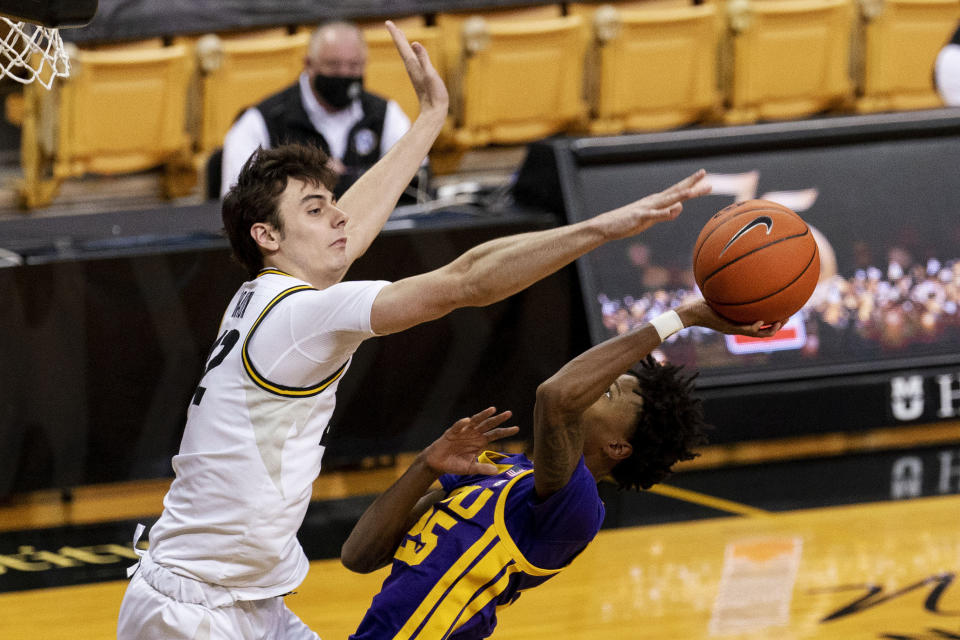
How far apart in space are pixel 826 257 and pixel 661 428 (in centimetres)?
374

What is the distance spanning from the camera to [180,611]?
9.35 ft

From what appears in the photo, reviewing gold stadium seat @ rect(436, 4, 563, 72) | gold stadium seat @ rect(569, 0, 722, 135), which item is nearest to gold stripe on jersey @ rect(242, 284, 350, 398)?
gold stadium seat @ rect(436, 4, 563, 72)

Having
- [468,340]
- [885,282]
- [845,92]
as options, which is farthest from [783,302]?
[845,92]

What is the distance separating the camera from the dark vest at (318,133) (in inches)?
274

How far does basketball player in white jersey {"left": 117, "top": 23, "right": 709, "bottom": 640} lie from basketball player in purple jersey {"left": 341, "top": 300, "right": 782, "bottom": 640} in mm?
256

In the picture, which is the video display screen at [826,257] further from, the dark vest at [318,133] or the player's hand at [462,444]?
the player's hand at [462,444]

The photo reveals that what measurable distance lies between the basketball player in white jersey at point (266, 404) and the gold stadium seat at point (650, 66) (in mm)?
6544

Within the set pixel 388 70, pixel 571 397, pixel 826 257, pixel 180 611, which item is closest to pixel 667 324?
pixel 571 397

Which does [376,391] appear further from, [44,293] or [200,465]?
[200,465]

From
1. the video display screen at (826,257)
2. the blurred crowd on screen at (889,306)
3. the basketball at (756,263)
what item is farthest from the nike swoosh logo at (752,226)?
the blurred crowd on screen at (889,306)

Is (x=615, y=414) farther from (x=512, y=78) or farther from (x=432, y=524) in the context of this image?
(x=512, y=78)

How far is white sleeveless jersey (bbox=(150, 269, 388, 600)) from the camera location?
279 centimetres

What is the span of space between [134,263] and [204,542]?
332 centimetres

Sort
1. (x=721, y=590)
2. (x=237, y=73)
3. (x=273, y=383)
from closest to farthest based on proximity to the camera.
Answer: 1. (x=273, y=383)
2. (x=721, y=590)
3. (x=237, y=73)
